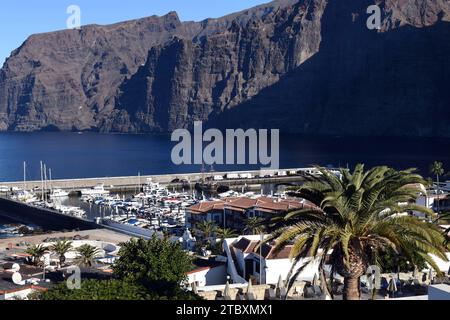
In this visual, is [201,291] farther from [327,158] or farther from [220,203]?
[327,158]

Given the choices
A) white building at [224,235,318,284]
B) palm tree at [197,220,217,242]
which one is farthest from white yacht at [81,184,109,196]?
white building at [224,235,318,284]

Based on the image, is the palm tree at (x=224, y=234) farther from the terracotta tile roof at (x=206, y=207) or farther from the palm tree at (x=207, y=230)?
the terracotta tile roof at (x=206, y=207)

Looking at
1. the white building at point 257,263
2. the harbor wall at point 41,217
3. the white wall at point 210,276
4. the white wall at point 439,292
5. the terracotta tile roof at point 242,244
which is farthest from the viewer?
the harbor wall at point 41,217

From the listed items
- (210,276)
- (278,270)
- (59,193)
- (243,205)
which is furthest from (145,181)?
(278,270)

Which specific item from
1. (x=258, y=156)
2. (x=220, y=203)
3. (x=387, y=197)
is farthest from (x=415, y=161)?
(x=387, y=197)

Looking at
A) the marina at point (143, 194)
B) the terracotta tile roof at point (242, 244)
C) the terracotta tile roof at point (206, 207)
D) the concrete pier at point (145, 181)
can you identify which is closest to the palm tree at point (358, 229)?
the terracotta tile roof at point (242, 244)
